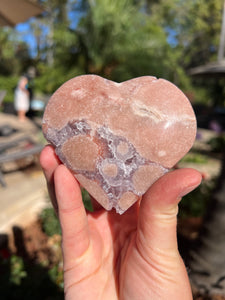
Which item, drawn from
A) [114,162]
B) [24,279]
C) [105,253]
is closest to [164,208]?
[114,162]

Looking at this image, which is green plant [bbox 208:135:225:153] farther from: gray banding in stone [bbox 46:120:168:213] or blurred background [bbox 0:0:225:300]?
gray banding in stone [bbox 46:120:168:213]

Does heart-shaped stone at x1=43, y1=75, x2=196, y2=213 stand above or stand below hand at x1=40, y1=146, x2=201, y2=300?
above

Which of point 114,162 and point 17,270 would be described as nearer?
point 114,162

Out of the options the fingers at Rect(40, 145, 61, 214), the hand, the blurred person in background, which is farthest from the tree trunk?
the blurred person in background

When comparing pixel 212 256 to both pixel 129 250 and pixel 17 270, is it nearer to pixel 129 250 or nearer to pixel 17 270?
pixel 129 250

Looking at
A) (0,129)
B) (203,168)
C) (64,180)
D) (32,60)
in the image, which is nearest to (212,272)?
(64,180)
